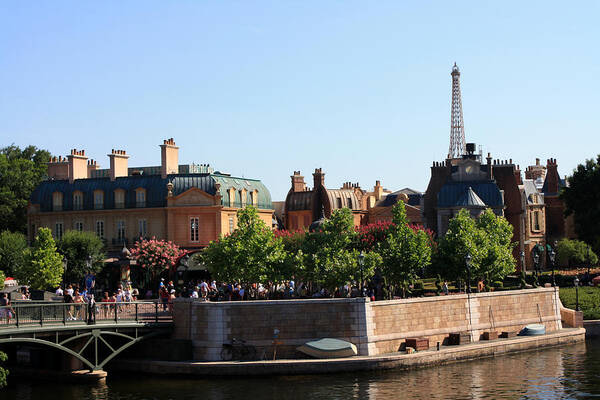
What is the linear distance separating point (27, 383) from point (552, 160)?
239 feet

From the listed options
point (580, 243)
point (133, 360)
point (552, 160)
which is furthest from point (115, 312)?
point (552, 160)

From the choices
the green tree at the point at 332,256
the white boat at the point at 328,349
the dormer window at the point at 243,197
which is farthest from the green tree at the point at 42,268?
the white boat at the point at 328,349

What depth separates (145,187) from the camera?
79.8m

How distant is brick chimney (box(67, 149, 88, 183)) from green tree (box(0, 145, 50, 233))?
9.08 m

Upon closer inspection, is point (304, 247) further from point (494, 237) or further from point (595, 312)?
point (595, 312)

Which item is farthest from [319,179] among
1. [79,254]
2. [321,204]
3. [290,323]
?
[290,323]

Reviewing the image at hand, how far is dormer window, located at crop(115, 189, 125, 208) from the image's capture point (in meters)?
80.3

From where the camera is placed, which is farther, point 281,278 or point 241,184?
point 241,184

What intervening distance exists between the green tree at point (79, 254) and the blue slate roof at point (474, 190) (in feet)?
105

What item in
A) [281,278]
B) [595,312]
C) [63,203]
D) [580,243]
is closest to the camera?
[281,278]

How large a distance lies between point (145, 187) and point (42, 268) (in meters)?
17.0

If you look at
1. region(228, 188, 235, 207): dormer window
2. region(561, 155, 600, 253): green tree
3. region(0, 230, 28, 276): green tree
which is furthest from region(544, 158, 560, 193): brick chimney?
region(0, 230, 28, 276): green tree

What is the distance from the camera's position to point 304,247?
5959cm

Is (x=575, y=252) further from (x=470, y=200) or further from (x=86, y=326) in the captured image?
(x=86, y=326)
